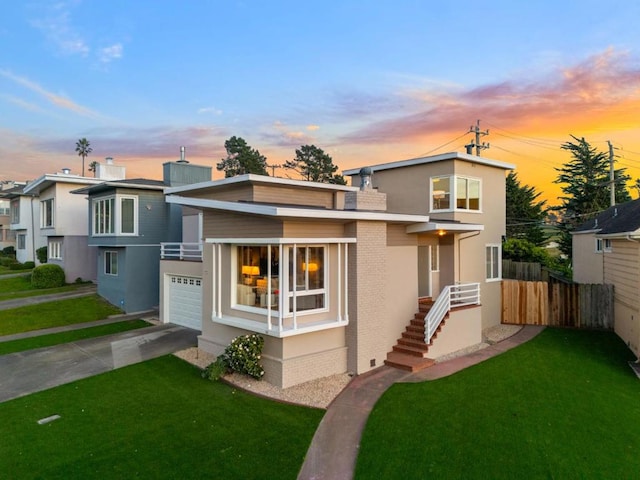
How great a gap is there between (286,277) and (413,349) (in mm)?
4940

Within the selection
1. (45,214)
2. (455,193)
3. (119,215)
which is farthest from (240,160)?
(455,193)

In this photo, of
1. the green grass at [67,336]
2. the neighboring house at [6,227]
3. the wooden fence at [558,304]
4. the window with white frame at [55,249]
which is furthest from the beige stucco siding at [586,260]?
the neighboring house at [6,227]

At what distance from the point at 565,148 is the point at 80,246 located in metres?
41.8

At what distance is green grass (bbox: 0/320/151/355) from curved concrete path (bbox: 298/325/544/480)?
1086cm

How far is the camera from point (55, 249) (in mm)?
26422

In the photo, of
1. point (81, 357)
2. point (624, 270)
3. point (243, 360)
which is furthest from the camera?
point (624, 270)

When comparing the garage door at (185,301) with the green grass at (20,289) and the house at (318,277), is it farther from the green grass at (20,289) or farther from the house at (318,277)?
the green grass at (20,289)

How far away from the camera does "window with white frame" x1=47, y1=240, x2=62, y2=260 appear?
85.2 feet

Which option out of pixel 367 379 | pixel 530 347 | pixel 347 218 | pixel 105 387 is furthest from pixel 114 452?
pixel 530 347

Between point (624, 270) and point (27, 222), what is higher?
point (27, 222)

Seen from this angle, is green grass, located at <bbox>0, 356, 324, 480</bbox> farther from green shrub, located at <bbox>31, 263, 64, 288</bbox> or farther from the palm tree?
the palm tree

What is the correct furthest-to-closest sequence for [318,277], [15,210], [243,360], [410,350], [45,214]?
[15,210]
[45,214]
[410,350]
[318,277]
[243,360]

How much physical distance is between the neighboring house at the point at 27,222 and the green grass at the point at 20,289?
6.58 meters

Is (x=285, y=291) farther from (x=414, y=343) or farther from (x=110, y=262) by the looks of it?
(x=110, y=262)
